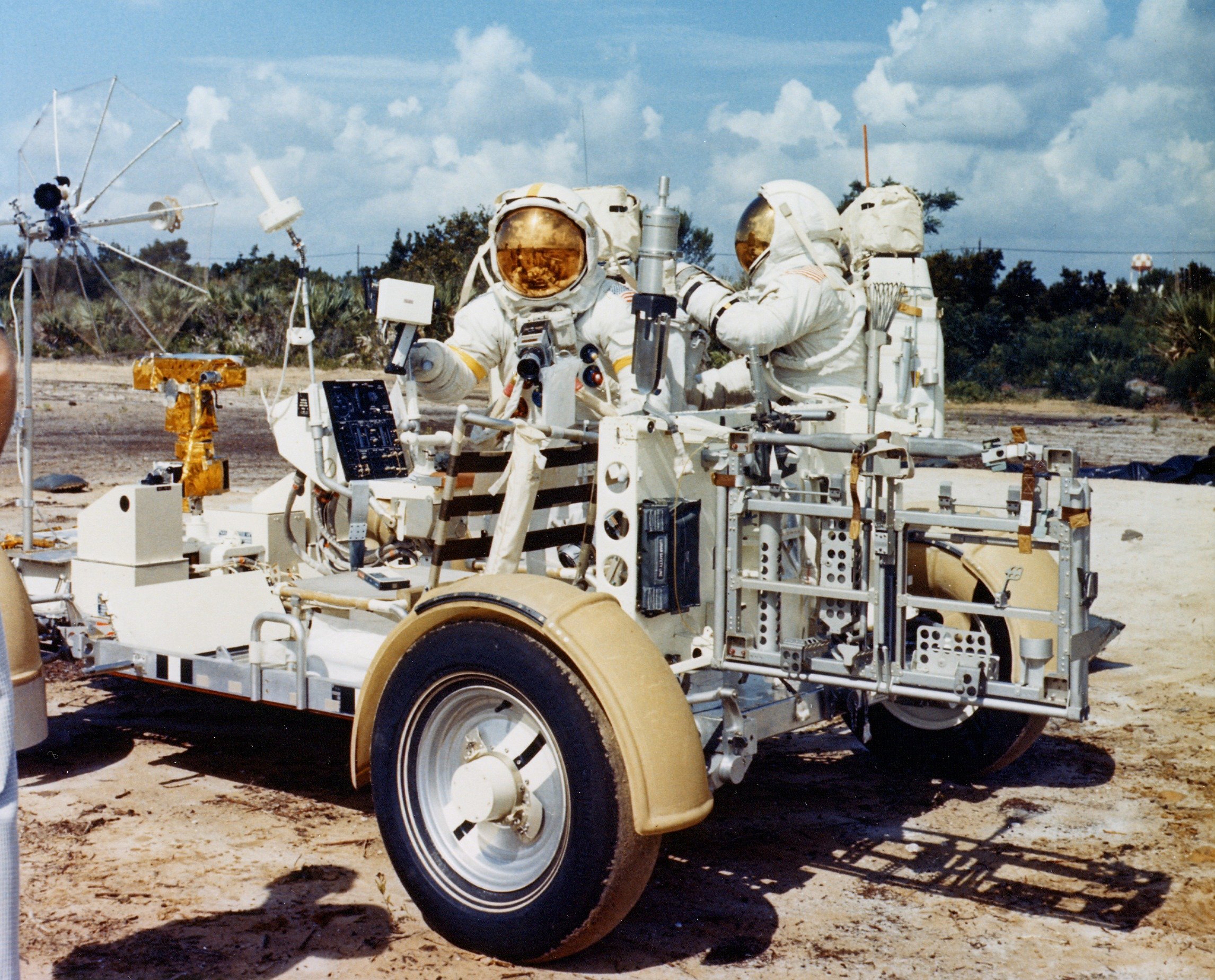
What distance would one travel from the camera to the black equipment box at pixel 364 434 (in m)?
6.71

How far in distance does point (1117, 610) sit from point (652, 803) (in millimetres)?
6872

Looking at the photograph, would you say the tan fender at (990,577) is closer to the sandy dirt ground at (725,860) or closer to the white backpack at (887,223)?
the sandy dirt ground at (725,860)

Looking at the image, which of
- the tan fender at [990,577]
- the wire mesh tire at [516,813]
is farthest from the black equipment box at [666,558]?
the tan fender at [990,577]

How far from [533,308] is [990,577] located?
2.36 m

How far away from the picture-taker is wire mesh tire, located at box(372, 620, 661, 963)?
12.2 feet

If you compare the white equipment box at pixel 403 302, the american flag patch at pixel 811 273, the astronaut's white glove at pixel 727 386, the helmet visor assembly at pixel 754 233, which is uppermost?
the helmet visor assembly at pixel 754 233

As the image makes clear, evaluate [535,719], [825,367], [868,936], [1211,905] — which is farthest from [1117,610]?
[535,719]

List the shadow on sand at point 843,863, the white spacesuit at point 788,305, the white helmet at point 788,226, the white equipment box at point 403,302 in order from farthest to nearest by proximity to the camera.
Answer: the white helmet at point 788,226, the white spacesuit at point 788,305, the white equipment box at point 403,302, the shadow on sand at point 843,863

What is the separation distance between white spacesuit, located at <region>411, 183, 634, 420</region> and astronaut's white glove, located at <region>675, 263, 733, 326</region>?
0.27 metres

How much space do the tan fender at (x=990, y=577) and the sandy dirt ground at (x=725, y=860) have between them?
0.85m

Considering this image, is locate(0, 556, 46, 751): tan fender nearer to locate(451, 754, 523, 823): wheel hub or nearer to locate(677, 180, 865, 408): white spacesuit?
locate(451, 754, 523, 823): wheel hub

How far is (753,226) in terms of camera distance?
21.4ft

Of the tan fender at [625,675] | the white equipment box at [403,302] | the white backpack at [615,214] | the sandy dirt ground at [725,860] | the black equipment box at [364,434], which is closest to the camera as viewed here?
the tan fender at [625,675]

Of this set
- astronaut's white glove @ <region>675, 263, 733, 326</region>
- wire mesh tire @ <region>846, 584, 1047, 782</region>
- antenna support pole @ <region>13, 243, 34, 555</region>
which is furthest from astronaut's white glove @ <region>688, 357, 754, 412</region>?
antenna support pole @ <region>13, 243, 34, 555</region>
